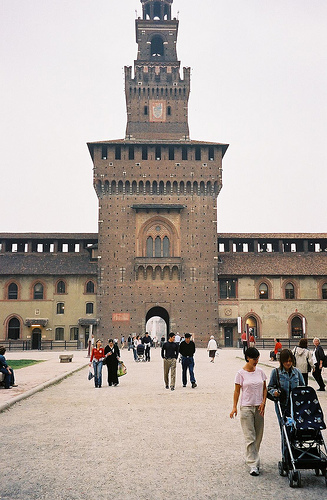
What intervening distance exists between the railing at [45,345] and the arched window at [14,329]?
2.80ft

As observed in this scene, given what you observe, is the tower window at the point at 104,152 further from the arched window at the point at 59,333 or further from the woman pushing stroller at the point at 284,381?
the woman pushing stroller at the point at 284,381

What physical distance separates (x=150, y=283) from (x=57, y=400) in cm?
3346

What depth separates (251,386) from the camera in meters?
6.50

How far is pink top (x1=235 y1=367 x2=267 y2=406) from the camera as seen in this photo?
6449 mm

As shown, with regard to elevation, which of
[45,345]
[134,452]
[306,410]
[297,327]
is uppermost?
[297,327]

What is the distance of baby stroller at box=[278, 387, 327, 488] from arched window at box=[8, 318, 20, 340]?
43.8 metres

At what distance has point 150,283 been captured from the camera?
46.0 m

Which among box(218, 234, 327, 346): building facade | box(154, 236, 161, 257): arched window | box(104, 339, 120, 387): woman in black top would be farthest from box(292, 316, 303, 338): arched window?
box(104, 339, 120, 387): woman in black top

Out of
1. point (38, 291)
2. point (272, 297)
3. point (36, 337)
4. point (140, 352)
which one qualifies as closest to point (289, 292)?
point (272, 297)

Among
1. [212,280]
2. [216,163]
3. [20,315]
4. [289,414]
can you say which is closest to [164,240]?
[212,280]

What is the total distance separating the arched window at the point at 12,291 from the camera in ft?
156

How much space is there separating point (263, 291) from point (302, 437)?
43490 mm

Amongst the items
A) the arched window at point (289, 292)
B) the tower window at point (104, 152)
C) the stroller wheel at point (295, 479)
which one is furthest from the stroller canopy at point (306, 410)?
the tower window at point (104, 152)

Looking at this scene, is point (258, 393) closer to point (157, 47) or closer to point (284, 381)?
point (284, 381)
